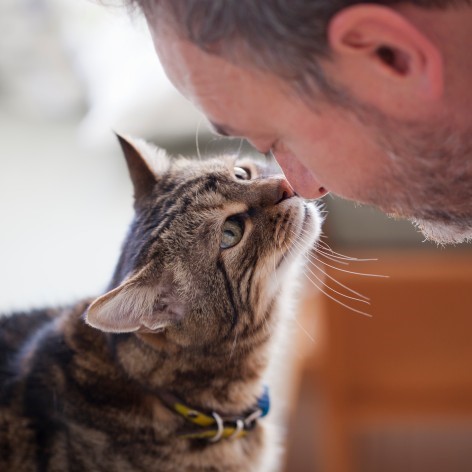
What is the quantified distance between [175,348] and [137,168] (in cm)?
35

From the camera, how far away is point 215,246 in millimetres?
1275

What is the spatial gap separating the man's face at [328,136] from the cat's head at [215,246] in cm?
32

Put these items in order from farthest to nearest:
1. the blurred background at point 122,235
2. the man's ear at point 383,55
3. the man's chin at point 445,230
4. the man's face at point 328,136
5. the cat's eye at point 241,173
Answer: the blurred background at point 122,235 → the cat's eye at point 241,173 → the man's chin at point 445,230 → the man's face at point 328,136 → the man's ear at point 383,55

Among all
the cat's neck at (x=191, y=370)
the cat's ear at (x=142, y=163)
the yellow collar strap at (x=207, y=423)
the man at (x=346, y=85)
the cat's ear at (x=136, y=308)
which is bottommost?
the yellow collar strap at (x=207, y=423)

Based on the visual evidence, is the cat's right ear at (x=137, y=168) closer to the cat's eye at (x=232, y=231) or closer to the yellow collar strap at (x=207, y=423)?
the cat's eye at (x=232, y=231)

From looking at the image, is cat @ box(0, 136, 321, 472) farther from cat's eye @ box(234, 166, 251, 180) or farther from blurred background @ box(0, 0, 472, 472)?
blurred background @ box(0, 0, 472, 472)

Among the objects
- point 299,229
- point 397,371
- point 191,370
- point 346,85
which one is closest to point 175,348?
point 191,370

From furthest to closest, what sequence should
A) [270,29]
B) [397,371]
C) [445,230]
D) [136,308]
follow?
[397,371]
[136,308]
[445,230]
[270,29]

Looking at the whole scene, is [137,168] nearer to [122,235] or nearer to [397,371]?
[122,235]

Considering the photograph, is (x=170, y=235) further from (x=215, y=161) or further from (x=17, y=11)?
(x=17, y=11)

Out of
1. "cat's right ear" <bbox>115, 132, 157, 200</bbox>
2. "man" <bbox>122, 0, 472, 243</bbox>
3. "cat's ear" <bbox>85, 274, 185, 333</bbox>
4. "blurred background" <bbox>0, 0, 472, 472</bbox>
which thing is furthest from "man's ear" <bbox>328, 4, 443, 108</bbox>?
"blurred background" <bbox>0, 0, 472, 472</bbox>

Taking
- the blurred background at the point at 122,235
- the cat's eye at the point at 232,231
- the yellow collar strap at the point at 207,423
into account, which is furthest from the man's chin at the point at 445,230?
the blurred background at the point at 122,235

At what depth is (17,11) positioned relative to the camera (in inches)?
87.5

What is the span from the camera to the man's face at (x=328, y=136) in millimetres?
827
